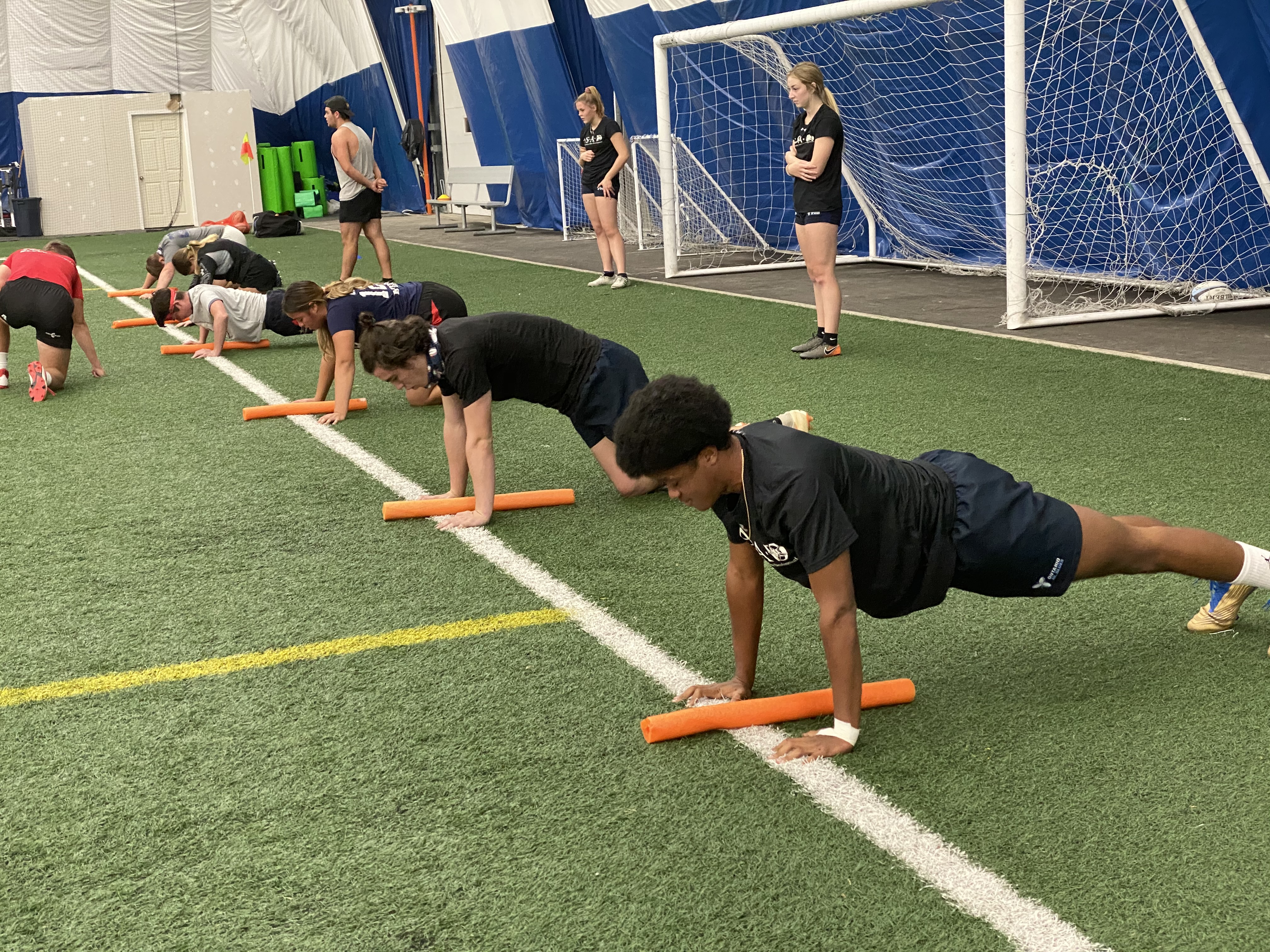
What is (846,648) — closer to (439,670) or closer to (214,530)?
(439,670)

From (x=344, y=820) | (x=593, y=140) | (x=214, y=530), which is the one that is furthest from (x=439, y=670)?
(x=593, y=140)

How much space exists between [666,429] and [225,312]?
7335 mm

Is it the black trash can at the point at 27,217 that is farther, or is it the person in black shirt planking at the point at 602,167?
the black trash can at the point at 27,217

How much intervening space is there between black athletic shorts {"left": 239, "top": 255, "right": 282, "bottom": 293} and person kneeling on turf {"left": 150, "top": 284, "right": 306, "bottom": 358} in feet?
1.63

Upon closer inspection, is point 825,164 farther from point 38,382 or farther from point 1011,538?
point 1011,538

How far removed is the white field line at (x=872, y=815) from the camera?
7.43 ft

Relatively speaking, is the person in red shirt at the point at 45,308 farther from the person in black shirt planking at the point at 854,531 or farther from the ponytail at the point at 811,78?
the person in black shirt planking at the point at 854,531

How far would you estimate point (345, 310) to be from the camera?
648 centimetres

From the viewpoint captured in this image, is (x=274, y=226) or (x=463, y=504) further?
(x=274, y=226)

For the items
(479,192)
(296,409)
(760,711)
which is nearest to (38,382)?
(296,409)

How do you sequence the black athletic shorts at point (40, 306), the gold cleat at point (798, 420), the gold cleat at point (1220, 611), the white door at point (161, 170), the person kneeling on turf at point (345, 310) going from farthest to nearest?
the white door at point (161, 170), the black athletic shorts at point (40, 306), the person kneeling on turf at point (345, 310), the gold cleat at point (798, 420), the gold cleat at point (1220, 611)

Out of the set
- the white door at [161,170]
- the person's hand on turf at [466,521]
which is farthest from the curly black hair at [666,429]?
the white door at [161,170]

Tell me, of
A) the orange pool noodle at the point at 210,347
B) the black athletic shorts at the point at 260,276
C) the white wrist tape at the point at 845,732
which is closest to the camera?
the white wrist tape at the point at 845,732

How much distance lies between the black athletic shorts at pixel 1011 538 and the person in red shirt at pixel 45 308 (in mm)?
6626
